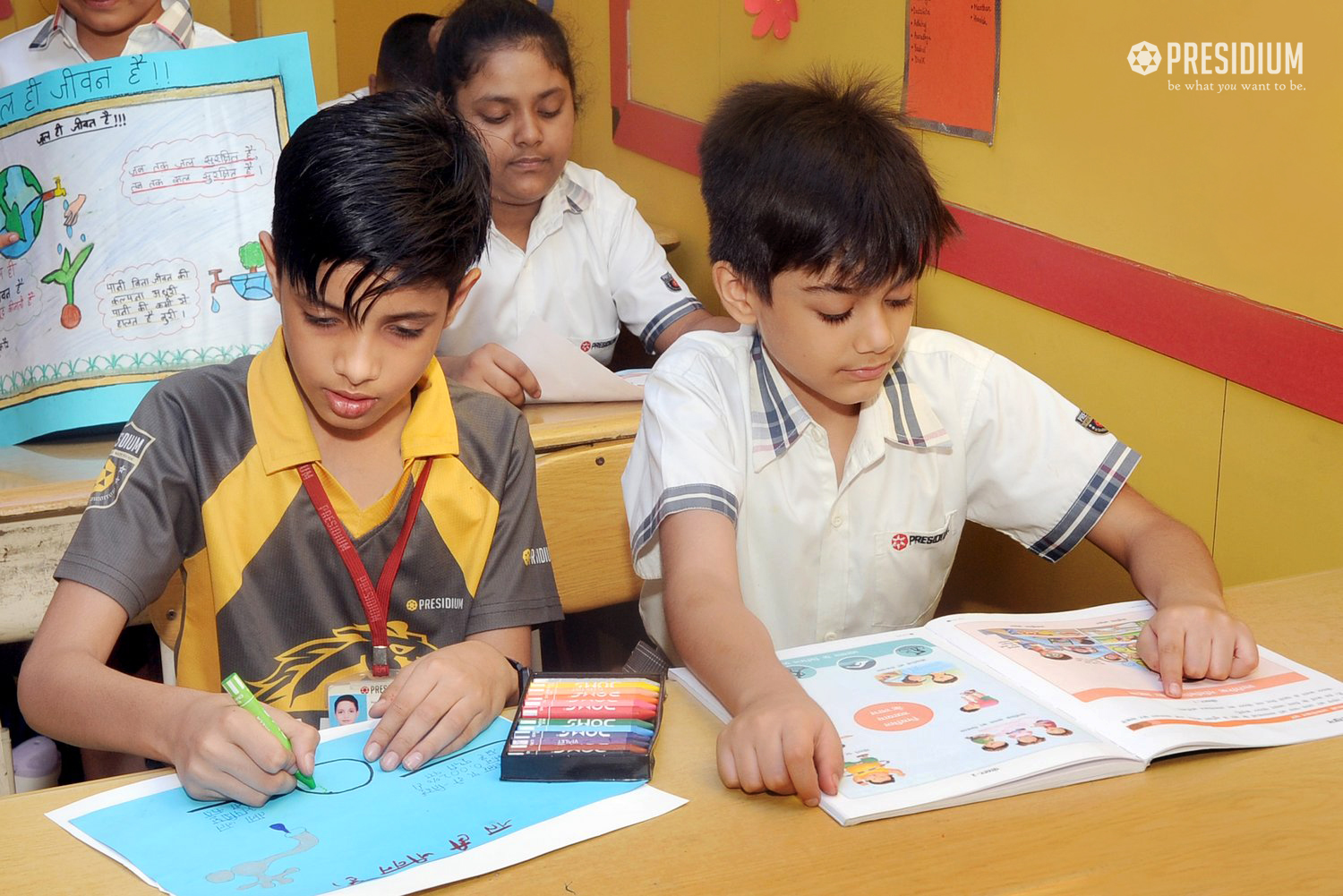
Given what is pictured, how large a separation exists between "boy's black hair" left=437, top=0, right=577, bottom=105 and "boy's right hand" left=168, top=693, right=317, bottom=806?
1565 millimetres

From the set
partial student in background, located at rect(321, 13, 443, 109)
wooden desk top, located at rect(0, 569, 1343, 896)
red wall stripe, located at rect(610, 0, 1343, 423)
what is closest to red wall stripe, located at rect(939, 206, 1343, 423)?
red wall stripe, located at rect(610, 0, 1343, 423)

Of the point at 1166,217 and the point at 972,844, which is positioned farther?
the point at 1166,217

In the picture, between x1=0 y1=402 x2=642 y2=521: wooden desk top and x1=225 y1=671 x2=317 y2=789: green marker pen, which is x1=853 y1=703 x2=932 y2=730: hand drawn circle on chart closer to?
x1=225 y1=671 x2=317 y2=789: green marker pen

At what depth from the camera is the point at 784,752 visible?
2.79 ft

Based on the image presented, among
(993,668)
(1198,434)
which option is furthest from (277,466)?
(1198,434)

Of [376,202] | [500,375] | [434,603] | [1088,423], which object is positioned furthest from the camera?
[500,375]

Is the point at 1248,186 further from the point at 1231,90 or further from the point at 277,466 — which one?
the point at 277,466

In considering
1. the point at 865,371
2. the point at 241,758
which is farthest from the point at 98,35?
the point at 241,758

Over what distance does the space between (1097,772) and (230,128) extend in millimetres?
1246

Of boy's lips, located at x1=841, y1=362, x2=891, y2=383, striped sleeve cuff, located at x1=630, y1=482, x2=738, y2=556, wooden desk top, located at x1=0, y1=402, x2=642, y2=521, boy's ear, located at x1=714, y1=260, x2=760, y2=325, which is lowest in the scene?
wooden desk top, located at x1=0, y1=402, x2=642, y2=521

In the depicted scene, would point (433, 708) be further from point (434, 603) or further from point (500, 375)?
point (500, 375)

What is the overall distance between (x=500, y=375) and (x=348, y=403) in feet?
2.03

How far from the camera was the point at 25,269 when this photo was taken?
148cm

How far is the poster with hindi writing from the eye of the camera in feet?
4.80
